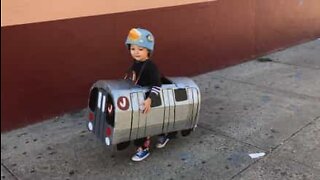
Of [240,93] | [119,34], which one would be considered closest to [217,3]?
[240,93]

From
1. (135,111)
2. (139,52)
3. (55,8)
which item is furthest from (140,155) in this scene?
(55,8)

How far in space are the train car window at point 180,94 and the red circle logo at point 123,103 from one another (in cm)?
50

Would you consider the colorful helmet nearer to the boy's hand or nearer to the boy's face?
the boy's face

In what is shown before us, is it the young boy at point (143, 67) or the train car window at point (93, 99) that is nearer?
the young boy at point (143, 67)

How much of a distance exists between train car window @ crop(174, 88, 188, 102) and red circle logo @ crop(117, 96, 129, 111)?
0.50 meters

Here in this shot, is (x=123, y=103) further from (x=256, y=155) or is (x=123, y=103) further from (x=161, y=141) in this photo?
(x=256, y=155)

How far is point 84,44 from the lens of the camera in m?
4.70

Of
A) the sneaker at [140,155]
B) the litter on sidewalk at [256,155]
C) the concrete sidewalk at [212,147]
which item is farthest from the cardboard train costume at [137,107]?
the litter on sidewalk at [256,155]

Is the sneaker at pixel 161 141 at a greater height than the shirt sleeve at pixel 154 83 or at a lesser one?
lesser

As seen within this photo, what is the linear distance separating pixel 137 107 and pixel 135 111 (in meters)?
0.04

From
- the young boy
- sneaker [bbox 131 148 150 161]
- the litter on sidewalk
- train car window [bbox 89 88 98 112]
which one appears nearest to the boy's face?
the young boy

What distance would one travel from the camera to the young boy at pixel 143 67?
11.3 ft

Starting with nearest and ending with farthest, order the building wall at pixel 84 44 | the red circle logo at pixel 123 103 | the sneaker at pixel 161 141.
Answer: the red circle logo at pixel 123 103
the sneaker at pixel 161 141
the building wall at pixel 84 44

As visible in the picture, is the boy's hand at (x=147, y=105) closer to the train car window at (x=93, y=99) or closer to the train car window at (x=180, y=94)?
the train car window at (x=180, y=94)
